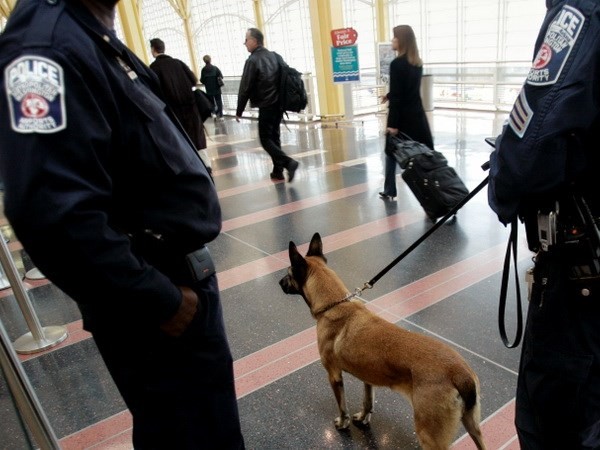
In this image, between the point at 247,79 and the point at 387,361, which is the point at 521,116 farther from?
the point at 247,79

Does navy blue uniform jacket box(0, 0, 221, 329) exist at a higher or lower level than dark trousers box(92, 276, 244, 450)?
higher

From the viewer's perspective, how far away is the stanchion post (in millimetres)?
2938

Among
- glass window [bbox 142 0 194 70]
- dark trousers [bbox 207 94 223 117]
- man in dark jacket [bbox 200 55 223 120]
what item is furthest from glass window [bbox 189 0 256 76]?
dark trousers [bbox 207 94 223 117]

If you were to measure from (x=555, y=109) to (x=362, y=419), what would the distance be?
1.68 m

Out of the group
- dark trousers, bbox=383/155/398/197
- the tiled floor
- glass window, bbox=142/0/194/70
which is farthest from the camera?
glass window, bbox=142/0/194/70

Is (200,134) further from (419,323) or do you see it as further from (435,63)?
(435,63)

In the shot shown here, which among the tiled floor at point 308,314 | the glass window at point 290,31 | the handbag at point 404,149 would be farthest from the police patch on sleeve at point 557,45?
the glass window at point 290,31

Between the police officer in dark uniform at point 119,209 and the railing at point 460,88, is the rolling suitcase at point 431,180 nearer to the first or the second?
the police officer in dark uniform at point 119,209

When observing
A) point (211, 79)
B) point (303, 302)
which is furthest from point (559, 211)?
point (211, 79)

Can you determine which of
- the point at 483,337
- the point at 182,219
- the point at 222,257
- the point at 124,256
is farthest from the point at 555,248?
the point at 222,257

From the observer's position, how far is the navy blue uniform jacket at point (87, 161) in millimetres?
883

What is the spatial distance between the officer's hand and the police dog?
37.6 inches

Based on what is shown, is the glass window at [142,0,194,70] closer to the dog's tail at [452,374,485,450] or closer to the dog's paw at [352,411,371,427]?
the dog's paw at [352,411,371,427]

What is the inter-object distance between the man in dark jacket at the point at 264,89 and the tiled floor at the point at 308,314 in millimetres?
614
